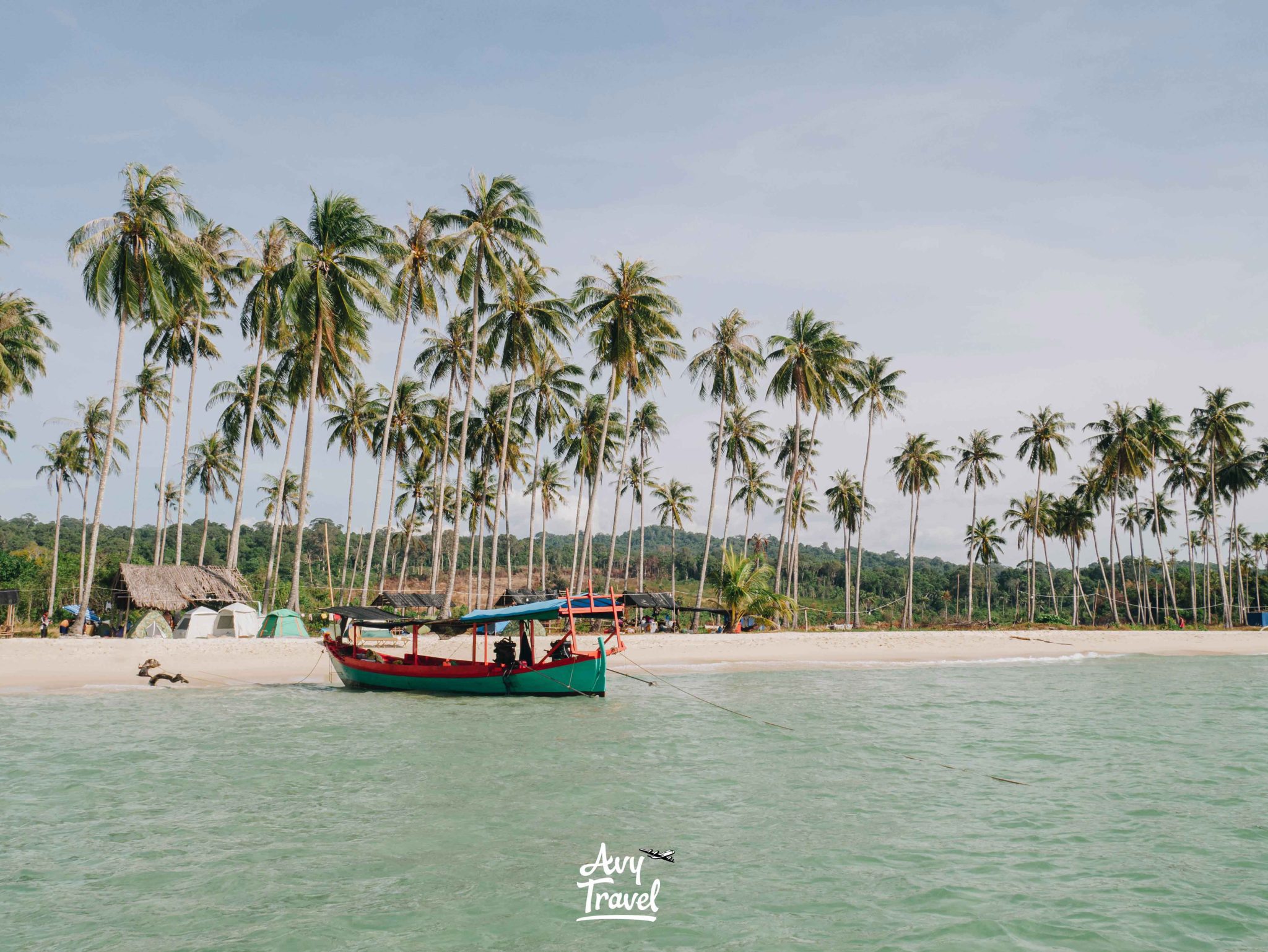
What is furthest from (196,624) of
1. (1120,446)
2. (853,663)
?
Answer: (1120,446)

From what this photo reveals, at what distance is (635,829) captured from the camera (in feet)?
35.1

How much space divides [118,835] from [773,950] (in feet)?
27.5

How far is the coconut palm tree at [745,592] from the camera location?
139 ft

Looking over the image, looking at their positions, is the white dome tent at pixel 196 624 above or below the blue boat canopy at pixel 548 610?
below

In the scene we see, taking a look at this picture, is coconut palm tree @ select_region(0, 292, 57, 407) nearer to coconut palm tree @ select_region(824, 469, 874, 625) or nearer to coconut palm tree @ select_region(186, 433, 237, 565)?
coconut palm tree @ select_region(186, 433, 237, 565)

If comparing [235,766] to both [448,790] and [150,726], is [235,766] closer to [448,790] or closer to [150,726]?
[448,790]

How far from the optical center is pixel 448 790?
503 inches

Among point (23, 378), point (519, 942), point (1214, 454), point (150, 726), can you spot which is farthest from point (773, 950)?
point (1214, 454)

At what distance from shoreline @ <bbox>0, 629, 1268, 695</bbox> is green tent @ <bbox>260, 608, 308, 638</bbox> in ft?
5.03

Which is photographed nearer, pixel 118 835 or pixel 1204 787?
pixel 118 835

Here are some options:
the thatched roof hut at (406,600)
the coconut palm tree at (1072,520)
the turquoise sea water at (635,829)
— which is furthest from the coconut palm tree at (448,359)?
the coconut palm tree at (1072,520)

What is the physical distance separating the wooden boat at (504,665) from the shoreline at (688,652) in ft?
11.5

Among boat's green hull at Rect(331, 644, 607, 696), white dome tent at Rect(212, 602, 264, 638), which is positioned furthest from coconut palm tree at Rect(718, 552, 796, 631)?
white dome tent at Rect(212, 602, 264, 638)

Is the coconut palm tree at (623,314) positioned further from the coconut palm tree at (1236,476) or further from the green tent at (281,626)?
the coconut palm tree at (1236,476)
